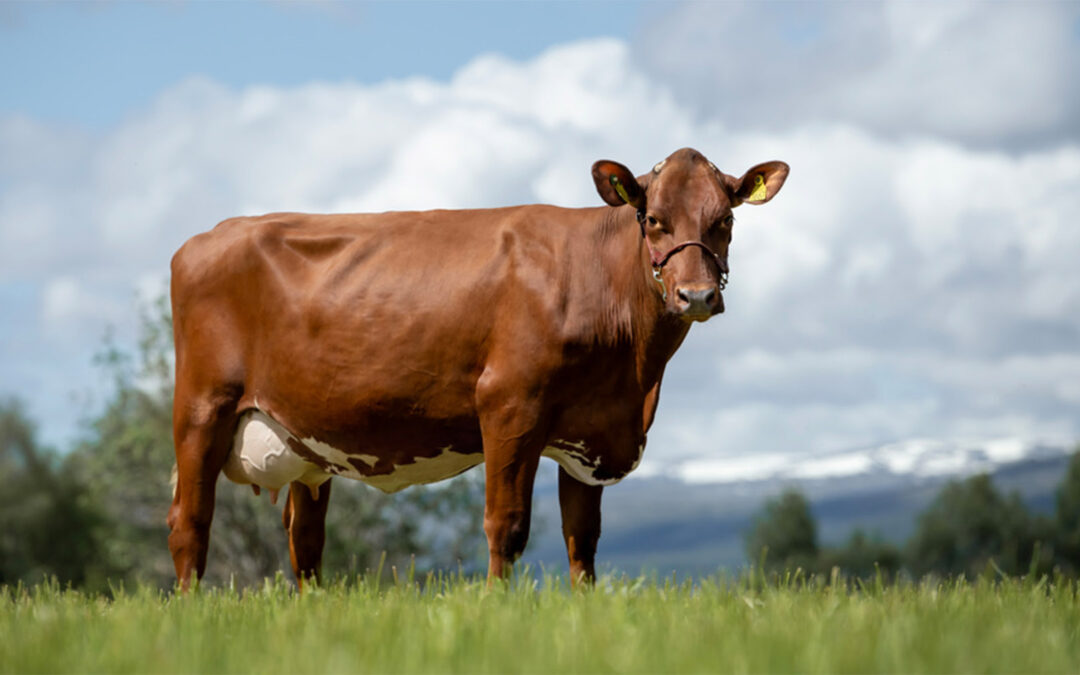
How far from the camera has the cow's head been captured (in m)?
6.72

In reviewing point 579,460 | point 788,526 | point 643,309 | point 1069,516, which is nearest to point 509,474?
point 579,460

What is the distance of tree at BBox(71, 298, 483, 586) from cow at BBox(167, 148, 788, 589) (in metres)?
19.2

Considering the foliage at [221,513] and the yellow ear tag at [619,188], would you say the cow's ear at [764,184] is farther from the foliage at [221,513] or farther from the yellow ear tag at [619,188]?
the foliage at [221,513]

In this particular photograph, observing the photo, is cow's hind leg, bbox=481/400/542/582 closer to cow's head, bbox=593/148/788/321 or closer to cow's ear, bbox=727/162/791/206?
cow's head, bbox=593/148/788/321

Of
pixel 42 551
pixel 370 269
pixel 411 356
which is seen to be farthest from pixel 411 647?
pixel 42 551

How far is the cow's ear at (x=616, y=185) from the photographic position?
7227mm

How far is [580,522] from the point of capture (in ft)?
25.6

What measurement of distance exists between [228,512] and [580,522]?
70.0ft

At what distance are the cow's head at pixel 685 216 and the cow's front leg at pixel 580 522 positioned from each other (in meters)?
1.56

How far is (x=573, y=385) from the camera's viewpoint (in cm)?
725

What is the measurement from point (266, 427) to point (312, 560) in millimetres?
1286

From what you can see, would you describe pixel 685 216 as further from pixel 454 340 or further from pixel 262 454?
pixel 262 454

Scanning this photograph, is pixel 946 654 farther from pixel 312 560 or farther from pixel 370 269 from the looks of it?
pixel 312 560

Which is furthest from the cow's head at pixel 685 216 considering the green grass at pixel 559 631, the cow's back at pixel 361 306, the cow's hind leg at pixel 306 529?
the cow's hind leg at pixel 306 529
